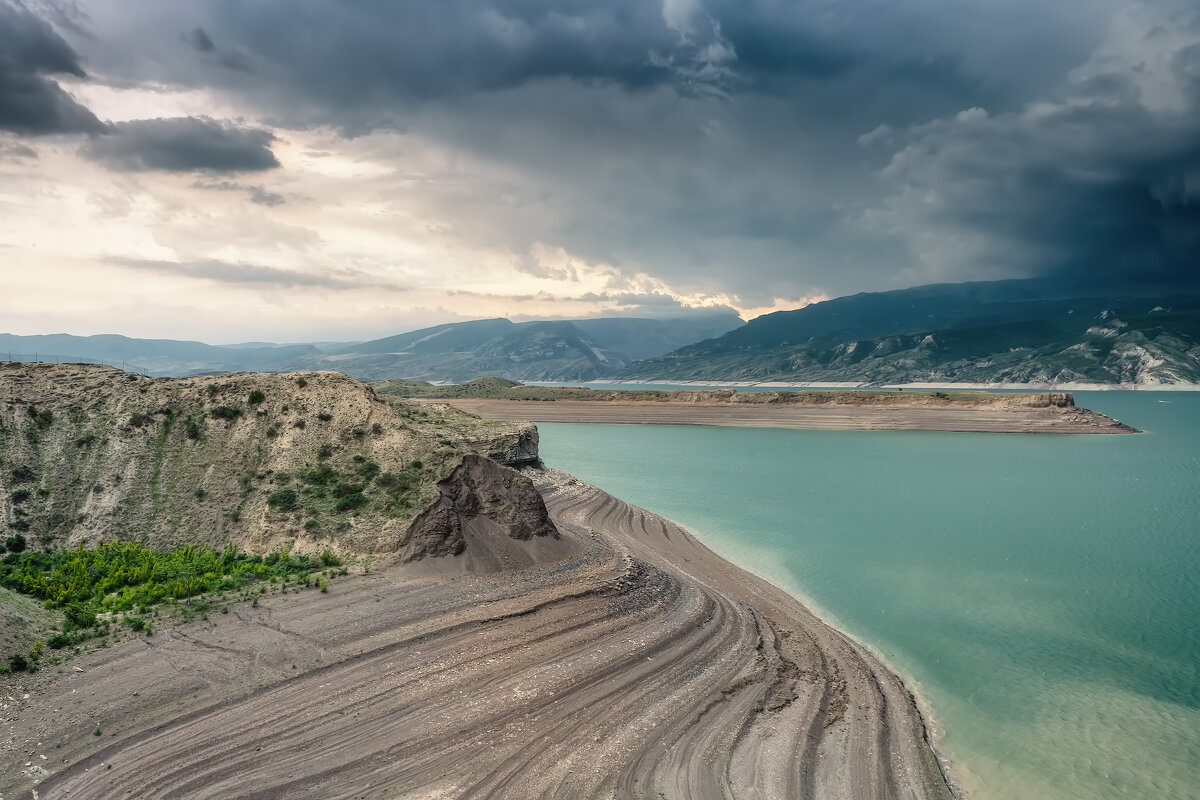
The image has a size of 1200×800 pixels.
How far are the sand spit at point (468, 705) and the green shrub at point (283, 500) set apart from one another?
297 inches

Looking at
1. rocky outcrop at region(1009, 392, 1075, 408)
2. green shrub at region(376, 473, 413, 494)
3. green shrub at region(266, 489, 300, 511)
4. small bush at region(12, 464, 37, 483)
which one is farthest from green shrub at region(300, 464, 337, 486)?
rocky outcrop at region(1009, 392, 1075, 408)

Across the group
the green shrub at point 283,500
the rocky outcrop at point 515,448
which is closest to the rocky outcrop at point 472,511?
the green shrub at point 283,500

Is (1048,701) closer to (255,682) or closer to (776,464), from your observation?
(255,682)

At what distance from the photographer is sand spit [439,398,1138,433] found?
11062 centimetres

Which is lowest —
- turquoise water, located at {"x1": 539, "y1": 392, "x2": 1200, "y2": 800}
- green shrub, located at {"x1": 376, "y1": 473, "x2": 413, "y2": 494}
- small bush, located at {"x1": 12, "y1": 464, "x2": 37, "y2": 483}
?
turquoise water, located at {"x1": 539, "y1": 392, "x2": 1200, "y2": 800}

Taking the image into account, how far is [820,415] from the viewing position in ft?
420

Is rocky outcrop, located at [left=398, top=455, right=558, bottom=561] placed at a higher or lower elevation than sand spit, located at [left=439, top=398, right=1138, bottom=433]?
higher

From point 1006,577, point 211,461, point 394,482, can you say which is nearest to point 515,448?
point 394,482

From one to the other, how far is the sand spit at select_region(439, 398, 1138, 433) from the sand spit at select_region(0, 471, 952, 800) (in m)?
102

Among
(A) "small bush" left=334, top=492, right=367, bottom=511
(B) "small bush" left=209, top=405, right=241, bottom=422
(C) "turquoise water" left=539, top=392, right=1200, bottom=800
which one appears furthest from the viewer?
(B) "small bush" left=209, top=405, right=241, bottom=422

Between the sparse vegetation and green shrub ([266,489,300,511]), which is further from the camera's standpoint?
green shrub ([266,489,300,511])

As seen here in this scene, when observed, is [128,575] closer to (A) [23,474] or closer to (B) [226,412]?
(A) [23,474]

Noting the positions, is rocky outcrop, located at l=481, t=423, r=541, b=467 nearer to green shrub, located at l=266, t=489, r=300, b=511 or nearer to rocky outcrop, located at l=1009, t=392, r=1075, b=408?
green shrub, located at l=266, t=489, r=300, b=511

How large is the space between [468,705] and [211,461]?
23941mm
